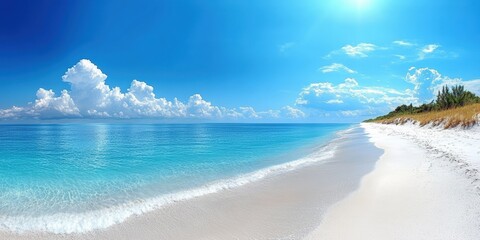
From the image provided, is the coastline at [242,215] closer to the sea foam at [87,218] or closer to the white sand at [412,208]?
the sea foam at [87,218]

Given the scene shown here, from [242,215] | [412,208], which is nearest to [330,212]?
[412,208]

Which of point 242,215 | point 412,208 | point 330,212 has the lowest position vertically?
point 242,215

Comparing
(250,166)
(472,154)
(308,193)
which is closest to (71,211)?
(308,193)

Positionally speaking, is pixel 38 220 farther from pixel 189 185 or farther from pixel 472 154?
pixel 472 154

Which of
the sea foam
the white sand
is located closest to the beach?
the white sand

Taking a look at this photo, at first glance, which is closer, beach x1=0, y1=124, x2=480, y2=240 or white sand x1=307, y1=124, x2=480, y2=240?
white sand x1=307, y1=124, x2=480, y2=240

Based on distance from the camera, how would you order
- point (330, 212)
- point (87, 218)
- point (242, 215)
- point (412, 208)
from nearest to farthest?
1. point (412, 208)
2. point (330, 212)
3. point (242, 215)
4. point (87, 218)

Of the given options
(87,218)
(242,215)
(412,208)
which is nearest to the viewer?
(412,208)

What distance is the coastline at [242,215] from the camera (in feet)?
17.8

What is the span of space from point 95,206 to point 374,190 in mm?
7804

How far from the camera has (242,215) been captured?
20.9 feet

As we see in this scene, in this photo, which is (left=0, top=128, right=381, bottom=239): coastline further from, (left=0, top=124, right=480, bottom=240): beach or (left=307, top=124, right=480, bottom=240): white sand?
(left=307, top=124, right=480, bottom=240): white sand

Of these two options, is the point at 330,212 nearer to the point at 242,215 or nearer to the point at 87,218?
the point at 242,215

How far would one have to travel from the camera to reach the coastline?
5.44 m
